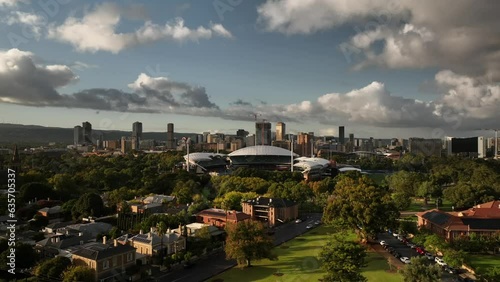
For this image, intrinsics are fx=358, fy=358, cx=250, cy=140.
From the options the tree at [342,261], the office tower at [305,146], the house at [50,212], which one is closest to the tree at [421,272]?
the tree at [342,261]

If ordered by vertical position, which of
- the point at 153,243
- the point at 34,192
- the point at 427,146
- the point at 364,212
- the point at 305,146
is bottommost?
the point at 153,243

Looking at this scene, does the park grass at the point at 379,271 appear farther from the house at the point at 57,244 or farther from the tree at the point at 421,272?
the house at the point at 57,244

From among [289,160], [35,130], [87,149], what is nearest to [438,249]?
[289,160]

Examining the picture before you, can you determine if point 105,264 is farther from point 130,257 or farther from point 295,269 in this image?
point 295,269

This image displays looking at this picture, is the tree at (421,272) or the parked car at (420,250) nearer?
the tree at (421,272)

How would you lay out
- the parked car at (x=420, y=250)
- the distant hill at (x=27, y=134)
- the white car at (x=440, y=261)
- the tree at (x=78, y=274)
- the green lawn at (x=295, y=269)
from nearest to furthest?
1. the tree at (x=78, y=274)
2. the green lawn at (x=295, y=269)
3. the white car at (x=440, y=261)
4. the parked car at (x=420, y=250)
5. the distant hill at (x=27, y=134)

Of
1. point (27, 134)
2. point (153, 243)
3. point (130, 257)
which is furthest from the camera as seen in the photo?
point (27, 134)

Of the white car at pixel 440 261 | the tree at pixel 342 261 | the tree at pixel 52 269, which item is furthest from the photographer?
the white car at pixel 440 261

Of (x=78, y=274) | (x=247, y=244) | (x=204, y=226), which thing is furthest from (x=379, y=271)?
(x=78, y=274)
